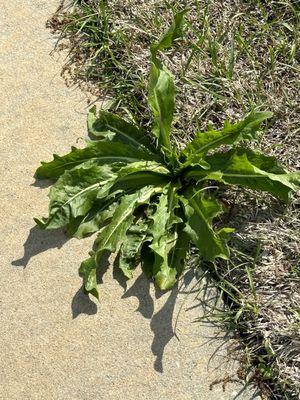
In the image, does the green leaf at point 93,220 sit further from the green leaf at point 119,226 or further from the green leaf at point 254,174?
the green leaf at point 254,174

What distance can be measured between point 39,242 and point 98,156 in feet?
1.53

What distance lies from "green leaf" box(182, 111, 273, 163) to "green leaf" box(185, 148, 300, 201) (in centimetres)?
6

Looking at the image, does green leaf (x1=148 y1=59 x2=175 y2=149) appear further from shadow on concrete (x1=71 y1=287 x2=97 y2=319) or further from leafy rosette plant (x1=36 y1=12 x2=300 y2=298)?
shadow on concrete (x1=71 y1=287 x2=97 y2=319)

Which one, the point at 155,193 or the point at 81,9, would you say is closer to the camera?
the point at 155,193

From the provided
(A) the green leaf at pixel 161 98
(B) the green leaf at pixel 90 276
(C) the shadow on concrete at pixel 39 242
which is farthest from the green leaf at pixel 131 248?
(A) the green leaf at pixel 161 98

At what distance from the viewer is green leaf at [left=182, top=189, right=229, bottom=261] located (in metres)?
2.84

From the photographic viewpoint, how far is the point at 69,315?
9.78 feet

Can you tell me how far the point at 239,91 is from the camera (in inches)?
134

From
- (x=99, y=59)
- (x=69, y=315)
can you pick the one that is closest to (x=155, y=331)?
(x=69, y=315)

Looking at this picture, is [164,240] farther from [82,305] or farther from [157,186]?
[82,305]

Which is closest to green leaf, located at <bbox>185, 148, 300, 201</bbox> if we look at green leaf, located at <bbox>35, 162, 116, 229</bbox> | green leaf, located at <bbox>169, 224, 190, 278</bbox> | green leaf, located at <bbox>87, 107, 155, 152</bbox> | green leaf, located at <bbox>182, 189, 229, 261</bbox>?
green leaf, located at <bbox>182, 189, 229, 261</bbox>

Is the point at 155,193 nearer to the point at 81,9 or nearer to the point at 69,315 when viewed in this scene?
the point at 69,315

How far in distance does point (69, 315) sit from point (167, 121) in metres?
0.95

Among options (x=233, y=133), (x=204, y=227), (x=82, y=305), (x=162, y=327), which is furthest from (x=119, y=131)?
(x=162, y=327)
